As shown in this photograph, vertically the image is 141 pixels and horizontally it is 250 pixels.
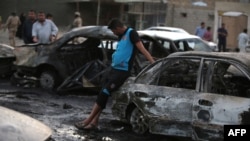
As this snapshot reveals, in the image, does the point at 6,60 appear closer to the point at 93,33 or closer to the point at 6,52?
the point at 6,52

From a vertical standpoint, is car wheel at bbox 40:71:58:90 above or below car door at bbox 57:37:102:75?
below

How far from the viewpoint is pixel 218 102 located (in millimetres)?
6000

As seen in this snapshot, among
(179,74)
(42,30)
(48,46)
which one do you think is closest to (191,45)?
(42,30)

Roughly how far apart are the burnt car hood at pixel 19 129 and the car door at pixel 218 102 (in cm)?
249

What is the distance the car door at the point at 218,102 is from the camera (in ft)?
19.2

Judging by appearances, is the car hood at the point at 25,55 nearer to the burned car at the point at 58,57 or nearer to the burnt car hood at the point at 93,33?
the burned car at the point at 58,57

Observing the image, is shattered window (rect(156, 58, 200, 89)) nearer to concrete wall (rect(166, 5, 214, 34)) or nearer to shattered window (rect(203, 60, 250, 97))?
shattered window (rect(203, 60, 250, 97))

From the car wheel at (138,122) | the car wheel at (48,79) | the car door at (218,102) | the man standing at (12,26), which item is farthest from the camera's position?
the man standing at (12,26)

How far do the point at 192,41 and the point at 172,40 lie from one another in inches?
75.3

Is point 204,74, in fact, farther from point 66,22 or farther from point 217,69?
point 66,22

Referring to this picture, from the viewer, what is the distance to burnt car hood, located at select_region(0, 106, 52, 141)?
12.4 ft

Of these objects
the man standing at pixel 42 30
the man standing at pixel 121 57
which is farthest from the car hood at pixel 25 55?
the man standing at pixel 121 57

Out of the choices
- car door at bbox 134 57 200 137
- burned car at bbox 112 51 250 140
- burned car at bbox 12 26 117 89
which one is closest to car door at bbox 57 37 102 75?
burned car at bbox 12 26 117 89

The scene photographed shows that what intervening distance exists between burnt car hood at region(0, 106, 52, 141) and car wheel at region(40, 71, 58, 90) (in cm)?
655
